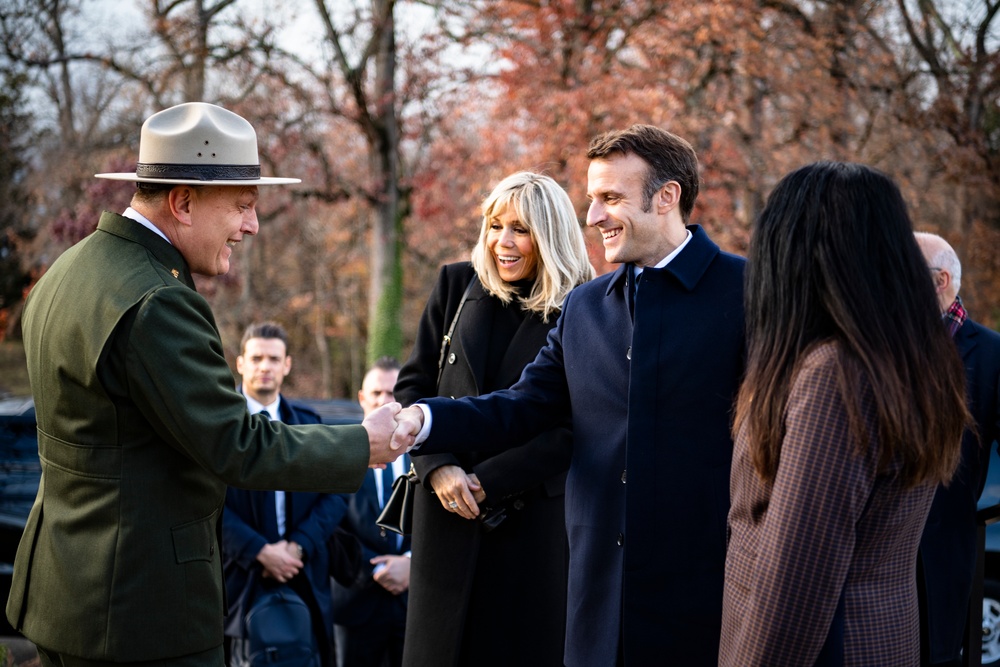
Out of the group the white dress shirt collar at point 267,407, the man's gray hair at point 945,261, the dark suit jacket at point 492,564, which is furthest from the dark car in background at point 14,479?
the man's gray hair at point 945,261

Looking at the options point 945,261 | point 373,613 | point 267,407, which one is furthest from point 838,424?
point 267,407

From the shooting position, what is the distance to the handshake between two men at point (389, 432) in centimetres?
282

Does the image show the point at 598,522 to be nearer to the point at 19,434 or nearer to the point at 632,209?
the point at 632,209

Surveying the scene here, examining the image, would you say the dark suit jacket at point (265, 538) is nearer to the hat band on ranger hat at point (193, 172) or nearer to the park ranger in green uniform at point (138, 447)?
the park ranger in green uniform at point (138, 447)

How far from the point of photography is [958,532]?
3420 millimetres

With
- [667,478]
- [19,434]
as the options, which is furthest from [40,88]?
[667,478]

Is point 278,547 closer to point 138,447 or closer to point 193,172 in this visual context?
point 138,447

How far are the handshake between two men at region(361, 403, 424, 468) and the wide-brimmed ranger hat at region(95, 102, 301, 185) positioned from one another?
0.74m

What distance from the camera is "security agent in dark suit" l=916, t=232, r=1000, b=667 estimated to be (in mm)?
3342

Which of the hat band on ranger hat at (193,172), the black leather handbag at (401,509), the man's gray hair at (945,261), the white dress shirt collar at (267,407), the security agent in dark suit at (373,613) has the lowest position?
the security agent in dark suit at (373,613)

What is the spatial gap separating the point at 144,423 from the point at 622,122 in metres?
9.61

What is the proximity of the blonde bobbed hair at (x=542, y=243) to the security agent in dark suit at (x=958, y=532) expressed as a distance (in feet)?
4.04

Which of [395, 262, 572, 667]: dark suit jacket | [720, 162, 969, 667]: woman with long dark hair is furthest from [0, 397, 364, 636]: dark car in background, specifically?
[720, 162, 969, 667]: woman with long dark hair

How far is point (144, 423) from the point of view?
239 centimetres
